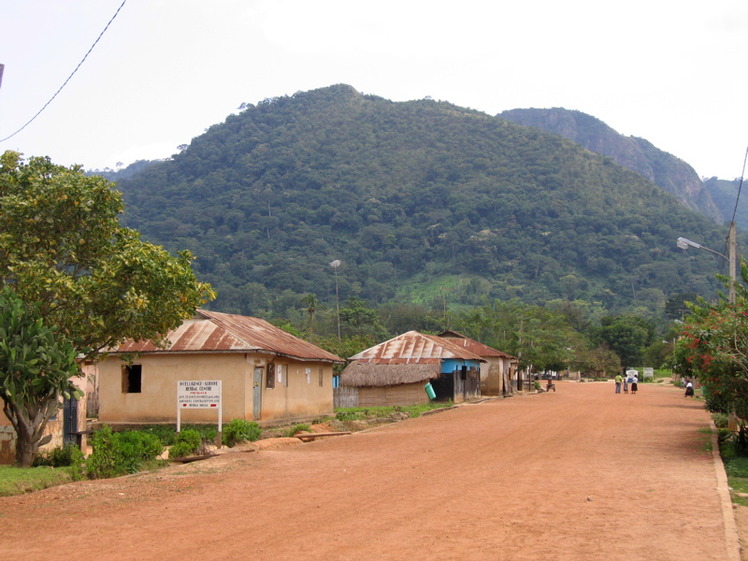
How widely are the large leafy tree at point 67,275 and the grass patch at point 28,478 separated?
→ 3.00 feet

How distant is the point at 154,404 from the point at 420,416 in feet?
38.6

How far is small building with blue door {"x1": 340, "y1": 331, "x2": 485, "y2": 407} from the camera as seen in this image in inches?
1578

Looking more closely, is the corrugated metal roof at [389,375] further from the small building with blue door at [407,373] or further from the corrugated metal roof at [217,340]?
the corrugated metal roof at [217,340]

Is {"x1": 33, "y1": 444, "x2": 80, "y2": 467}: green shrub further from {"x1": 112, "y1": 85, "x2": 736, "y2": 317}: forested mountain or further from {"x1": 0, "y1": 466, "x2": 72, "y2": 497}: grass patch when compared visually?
{"x1": 112, "y1": 85, "x2": 736, "y2": 317}: forested mountain

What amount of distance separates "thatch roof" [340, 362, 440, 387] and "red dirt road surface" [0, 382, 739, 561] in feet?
68.5

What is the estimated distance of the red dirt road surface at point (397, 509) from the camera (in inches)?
334

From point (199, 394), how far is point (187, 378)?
17.3 feet

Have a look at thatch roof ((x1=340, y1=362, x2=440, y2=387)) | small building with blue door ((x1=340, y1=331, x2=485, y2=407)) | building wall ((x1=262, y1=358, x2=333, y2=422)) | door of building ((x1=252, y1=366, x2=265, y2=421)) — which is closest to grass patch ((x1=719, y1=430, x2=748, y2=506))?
door of building ((x1=252, y1=366, x2=265, y2=421))

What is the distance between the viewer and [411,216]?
5891 inches

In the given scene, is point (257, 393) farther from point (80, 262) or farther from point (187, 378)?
point (80, 262)

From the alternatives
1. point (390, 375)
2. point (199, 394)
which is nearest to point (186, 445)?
point (199, 394)

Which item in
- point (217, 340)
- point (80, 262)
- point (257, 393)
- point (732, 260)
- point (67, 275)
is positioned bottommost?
point (257, 393)

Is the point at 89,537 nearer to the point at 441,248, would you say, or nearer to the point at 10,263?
the point at 10,263

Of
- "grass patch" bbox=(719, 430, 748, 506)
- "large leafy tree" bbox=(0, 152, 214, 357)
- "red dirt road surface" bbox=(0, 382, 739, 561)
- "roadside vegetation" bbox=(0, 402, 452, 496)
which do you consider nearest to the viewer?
"red dirt road surface" bbox=(0, 382, 739, 561)
